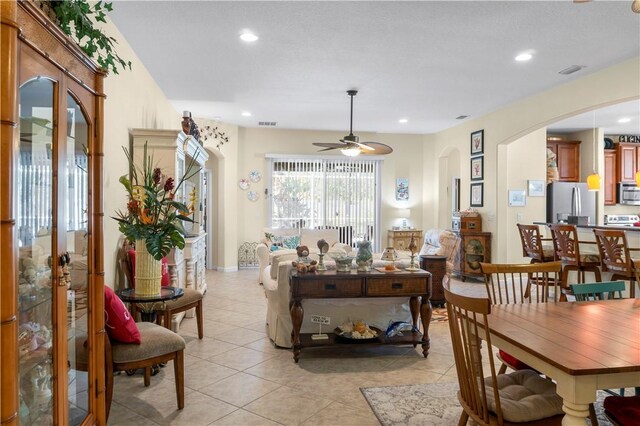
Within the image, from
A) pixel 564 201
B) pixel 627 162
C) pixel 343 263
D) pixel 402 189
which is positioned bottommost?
pixel 343 263

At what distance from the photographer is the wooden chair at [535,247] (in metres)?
5.49

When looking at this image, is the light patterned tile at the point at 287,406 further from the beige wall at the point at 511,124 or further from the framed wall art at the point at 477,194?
the framed wall art at the point at 477,194

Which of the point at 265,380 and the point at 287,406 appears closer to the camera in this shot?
the point at 287,406

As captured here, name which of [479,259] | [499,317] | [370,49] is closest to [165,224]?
[499,317]

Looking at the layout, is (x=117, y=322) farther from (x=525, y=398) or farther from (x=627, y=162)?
(x=627, y=162)

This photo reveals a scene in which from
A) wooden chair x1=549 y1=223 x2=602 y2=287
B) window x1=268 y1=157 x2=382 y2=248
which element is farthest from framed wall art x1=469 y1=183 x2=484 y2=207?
wooden chair x1=549 y1=223 x2=602 y2=287

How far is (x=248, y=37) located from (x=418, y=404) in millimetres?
3346

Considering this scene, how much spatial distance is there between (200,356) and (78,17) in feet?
9.33

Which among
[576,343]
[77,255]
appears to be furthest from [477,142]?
[77,255]

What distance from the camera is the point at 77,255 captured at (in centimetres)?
192

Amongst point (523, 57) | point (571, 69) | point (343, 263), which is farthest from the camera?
point (571, 69)

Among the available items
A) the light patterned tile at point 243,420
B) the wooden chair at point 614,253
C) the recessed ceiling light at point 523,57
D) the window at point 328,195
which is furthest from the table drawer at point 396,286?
the window at point 328,195

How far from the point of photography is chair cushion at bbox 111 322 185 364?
2584mm

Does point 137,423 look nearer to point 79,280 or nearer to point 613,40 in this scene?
point 79,280
